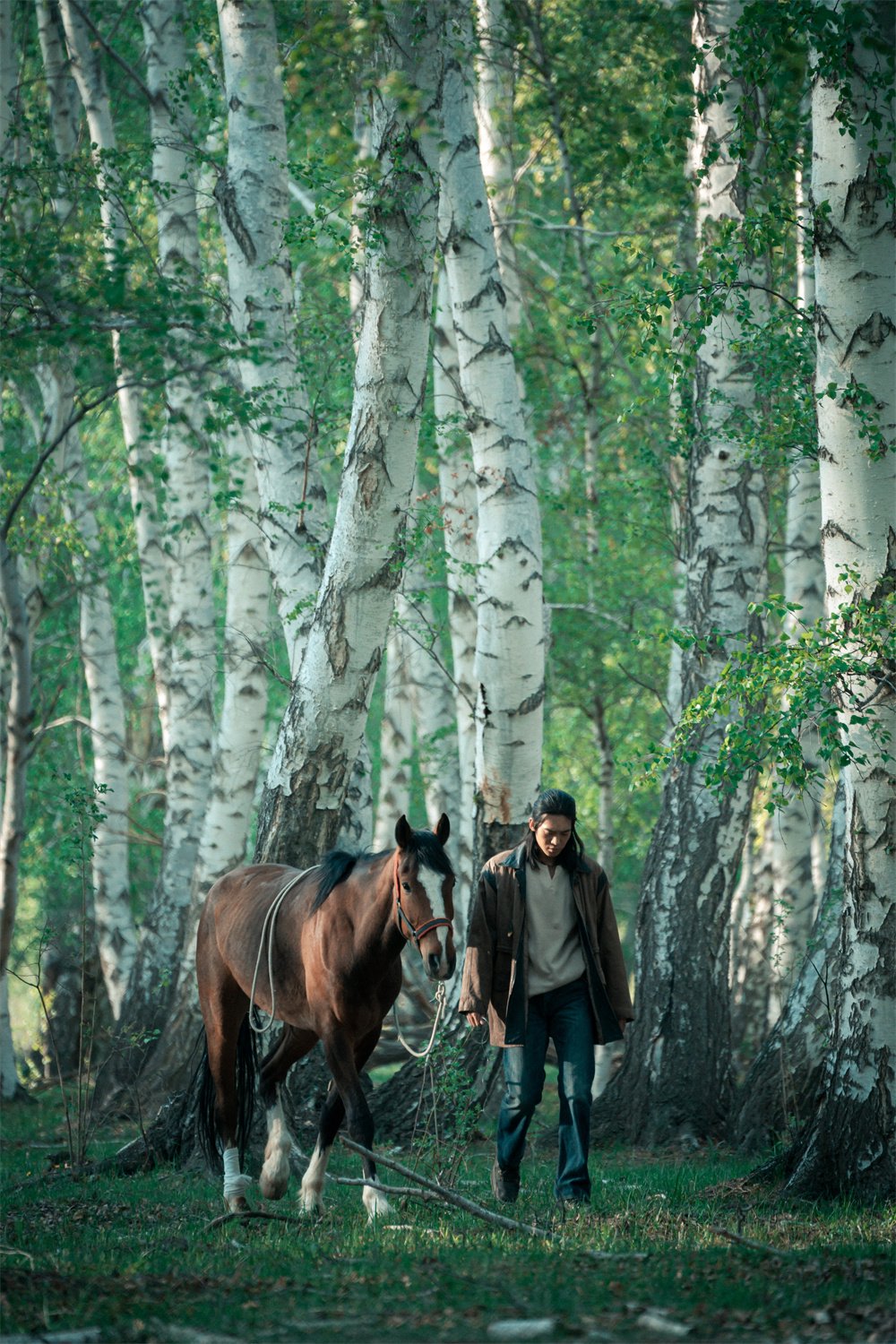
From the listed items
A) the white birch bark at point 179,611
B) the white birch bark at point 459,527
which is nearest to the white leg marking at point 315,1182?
the white birch bark at point 459,527

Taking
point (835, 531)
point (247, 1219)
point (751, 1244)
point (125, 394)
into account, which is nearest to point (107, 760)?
point (125, 394)

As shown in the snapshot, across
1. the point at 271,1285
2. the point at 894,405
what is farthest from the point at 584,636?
the point at 271,1285

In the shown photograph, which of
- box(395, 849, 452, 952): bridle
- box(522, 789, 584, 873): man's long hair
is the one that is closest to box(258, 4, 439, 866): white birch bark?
box(395, 849, 452, 952): bridle

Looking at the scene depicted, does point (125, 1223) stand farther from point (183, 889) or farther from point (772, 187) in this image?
point (772, 187)

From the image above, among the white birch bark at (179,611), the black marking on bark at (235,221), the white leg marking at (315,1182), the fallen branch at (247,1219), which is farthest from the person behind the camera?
the white birch bark at (179,611)

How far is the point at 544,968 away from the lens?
7.32 metres

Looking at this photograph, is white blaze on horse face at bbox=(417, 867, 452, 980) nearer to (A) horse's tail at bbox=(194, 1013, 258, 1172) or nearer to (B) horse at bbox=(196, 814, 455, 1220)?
(B) horse at bbox=(196, 814, 455, 1220)

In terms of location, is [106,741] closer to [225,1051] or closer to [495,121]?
[495,121]

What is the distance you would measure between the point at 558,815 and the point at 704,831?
4004 millimetres

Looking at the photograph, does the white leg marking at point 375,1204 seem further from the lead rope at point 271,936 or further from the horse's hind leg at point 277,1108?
the lead rope at point 271,936

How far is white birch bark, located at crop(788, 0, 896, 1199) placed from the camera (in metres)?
7.02

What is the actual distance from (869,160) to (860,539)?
5.98 feet

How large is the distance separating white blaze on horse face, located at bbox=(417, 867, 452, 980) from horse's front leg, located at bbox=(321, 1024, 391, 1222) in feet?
3.23

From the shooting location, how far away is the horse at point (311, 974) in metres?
7.12
